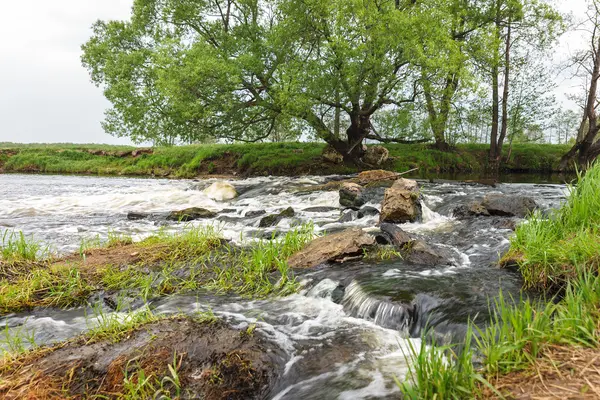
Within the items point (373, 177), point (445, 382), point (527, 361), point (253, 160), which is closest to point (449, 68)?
point (373, 177)

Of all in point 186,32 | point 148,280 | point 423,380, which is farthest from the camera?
point 186,32

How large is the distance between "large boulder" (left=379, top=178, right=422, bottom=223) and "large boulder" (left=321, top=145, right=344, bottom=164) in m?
13.8

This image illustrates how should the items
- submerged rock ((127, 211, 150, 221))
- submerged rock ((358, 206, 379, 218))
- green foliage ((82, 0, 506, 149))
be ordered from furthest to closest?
1. green foliage ((82, 0, 506, 149))
2. submerged rock ((127, 211, 150, 221))
3. submerged rock ((358, 206, 379, 218))

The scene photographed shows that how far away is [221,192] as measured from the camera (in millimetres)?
15047

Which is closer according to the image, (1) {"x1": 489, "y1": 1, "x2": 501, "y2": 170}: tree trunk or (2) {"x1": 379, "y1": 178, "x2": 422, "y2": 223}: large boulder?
(2) {"x1": 379, "y1": 178, "x2": 422, "y2": 223}: large boulder

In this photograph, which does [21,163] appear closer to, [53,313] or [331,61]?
[331,61]

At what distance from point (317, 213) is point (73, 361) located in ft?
27.6

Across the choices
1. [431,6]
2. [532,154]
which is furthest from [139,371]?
[532,154]

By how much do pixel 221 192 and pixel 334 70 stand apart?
27.3ft

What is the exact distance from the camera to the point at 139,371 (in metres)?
2.66

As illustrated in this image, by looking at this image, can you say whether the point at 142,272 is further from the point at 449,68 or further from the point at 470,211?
the point at 449,68

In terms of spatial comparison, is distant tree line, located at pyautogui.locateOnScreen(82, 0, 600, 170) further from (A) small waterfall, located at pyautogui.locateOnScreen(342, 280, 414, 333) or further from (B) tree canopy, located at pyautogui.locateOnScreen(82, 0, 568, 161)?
(A) small waterfall, located at pyautogui.locateOnScreen(342, 280, 414, 333)

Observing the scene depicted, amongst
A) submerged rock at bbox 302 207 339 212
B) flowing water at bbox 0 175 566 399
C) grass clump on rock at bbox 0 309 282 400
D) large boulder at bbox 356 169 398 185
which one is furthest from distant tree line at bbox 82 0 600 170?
grass clump on rock at bbox 0 309 282 400

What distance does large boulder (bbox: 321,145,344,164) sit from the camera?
2340 centimetres
